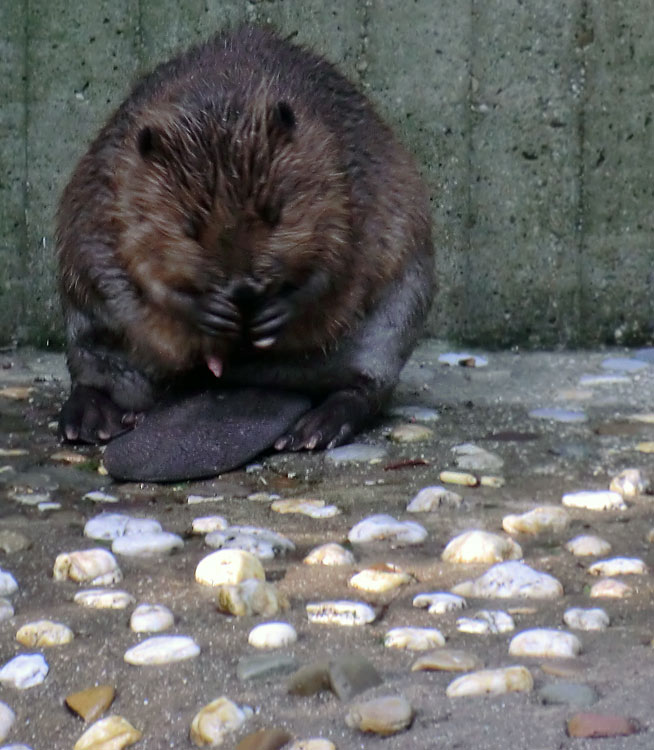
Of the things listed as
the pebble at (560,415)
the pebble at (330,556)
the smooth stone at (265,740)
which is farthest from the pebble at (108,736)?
the pebble at (560,415)

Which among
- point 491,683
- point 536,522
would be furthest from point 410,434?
point 491,683

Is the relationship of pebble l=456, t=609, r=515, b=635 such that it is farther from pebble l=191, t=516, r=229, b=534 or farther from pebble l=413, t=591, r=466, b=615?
pebble l=191, t=516, r=229, b=534

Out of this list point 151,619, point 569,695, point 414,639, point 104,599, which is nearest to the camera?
point 569,695

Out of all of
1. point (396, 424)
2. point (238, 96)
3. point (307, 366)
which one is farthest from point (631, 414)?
point (238, 96)

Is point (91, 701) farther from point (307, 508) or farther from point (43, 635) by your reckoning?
point (307, 508)

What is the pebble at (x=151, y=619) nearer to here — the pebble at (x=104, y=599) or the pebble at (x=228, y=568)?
the pebble at (x=104, y=599)

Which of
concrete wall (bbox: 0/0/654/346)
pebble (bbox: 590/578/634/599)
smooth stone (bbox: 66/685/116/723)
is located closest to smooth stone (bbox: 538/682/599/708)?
pebble (bbox: 590/578/634/599)

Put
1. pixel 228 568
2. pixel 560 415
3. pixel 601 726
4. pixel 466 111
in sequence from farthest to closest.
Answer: pixel 466 111 → pixel 560 415 → pixel 228 568 → pixel 601 726

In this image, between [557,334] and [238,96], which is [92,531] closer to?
[238,96]

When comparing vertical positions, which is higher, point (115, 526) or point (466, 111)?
point (466, 111)
